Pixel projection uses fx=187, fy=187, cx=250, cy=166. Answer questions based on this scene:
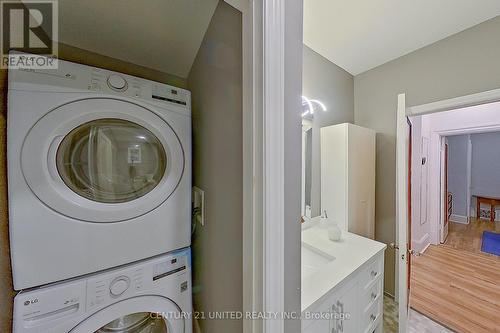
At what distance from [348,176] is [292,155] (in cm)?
131

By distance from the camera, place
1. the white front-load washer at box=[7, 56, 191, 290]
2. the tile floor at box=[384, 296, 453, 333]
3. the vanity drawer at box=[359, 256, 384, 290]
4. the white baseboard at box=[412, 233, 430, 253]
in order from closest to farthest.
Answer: the white front-load washer at box=[7, 56, 191, 290]
the vanity drawer at box=[359, 256, 384, 290]
the tile floor at box=[384, 296, 453, 333]
the white baseboard at box=[412, 233, 430, 253]

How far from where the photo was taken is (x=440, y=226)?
3141 millimetres

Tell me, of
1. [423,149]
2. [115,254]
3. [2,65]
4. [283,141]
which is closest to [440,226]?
[423,149]

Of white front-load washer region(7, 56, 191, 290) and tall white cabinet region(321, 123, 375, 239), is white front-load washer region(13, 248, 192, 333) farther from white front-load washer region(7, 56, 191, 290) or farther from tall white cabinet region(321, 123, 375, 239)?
tall white cabinet region(321, 123, 375, 239)

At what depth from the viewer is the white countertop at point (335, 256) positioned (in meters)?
0.87

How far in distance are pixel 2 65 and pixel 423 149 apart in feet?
13.1

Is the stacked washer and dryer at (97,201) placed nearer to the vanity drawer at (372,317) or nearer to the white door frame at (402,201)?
the vanity drawer at (372,317)

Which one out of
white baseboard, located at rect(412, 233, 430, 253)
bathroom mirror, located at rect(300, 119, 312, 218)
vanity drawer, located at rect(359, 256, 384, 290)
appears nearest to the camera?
vanity drawer, located at rect(359, 256, 384, 290)

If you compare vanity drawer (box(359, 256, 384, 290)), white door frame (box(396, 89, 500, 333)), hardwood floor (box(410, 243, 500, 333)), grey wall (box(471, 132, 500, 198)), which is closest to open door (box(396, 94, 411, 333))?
white door frame (box(396, 89, 500, 333))

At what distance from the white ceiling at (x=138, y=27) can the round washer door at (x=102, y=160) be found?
1.32 feet

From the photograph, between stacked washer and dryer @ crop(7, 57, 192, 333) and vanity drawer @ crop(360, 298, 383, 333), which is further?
vanity drawer @ crop(360, 298, 383, 333)

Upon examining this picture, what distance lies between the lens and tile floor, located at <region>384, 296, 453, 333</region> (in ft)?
5.03

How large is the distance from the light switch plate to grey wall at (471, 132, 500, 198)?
6.43 m

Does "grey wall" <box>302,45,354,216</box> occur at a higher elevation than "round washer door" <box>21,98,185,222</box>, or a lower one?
higher
